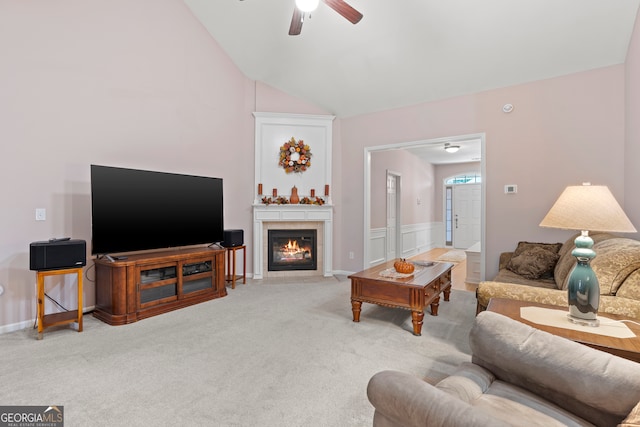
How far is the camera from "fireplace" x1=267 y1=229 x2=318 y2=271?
5313 millimetres

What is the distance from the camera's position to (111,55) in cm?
359

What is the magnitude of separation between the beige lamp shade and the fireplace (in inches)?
153

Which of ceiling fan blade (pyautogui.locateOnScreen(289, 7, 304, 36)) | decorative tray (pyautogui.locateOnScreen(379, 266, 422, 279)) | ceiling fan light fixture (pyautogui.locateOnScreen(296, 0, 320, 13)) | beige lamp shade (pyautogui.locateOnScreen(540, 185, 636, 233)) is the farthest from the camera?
decorative tray (pyautogui.locateOnScreen(379, 266, 422, 279))

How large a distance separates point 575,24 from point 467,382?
389cm

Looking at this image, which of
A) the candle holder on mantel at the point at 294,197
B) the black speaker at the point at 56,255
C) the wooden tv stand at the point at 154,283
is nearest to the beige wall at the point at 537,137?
the candle holder on mantel at the point at 294,197

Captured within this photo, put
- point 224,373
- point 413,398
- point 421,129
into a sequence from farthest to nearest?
1. point 421,129
2. point 224,373
3. point 413,398

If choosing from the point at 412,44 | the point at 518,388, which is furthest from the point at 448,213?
the point at 518,388

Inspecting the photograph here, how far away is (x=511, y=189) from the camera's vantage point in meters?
4.28

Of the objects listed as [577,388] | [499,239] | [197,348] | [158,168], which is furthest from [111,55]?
[499,239]

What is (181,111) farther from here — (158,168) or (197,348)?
(197,348)

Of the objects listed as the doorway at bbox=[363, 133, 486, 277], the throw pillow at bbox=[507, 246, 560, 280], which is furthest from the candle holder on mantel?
the throw pillow at bbox=[507, 246, 560, 280]

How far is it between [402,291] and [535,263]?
164 cm

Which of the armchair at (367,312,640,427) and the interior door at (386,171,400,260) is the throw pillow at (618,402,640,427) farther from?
the interior door at (386,171,400,260)

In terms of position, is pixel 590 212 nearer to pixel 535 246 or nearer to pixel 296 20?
pixel 535 246
